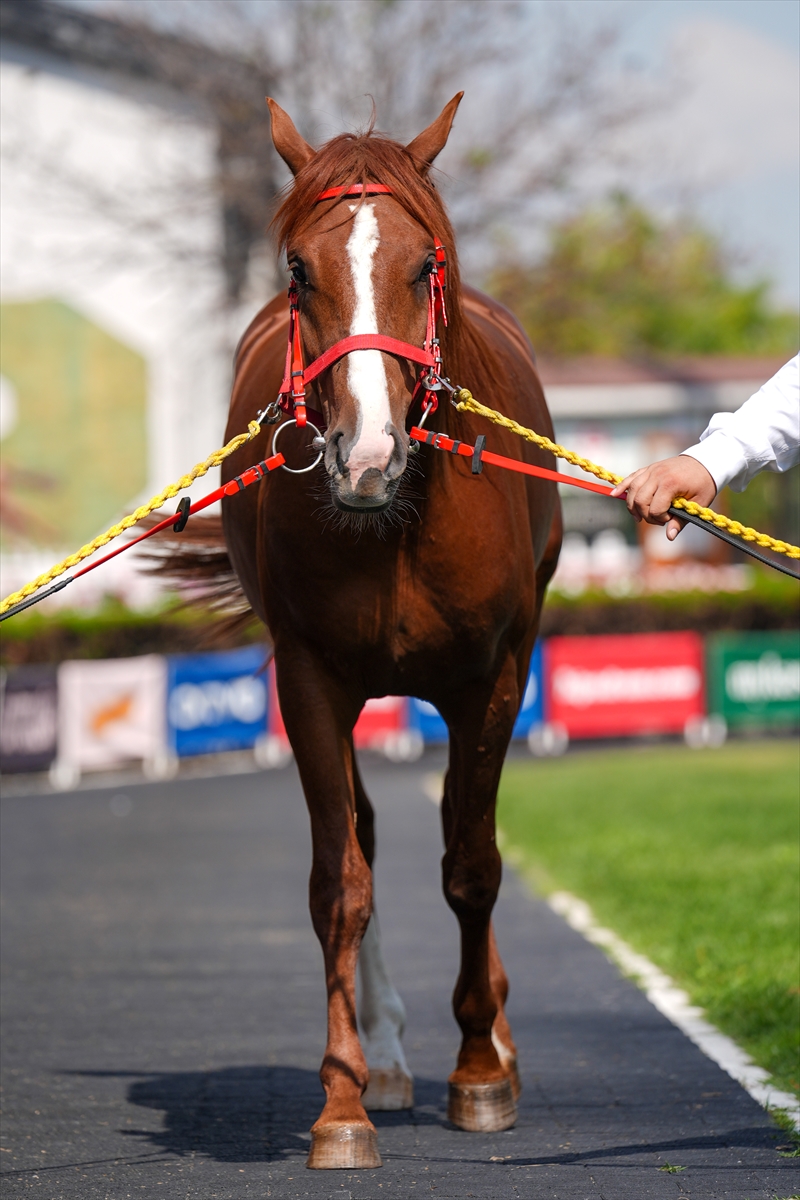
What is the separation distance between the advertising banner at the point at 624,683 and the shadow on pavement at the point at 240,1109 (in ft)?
49.8

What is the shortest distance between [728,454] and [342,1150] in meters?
1.96

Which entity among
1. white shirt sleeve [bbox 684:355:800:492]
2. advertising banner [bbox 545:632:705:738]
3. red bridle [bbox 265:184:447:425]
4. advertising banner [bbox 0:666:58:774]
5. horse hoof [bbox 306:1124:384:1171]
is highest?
advertising banner [bbox 545:632:705:738]

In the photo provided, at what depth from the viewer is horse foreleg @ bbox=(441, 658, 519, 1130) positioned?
464 cm

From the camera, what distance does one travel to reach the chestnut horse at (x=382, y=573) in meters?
3.85

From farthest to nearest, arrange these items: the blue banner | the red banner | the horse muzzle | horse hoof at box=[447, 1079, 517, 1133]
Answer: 1. the blue banner
2. the red banner
3. horse hoof at box=[447, 1079, 517, 1133]
4. the horse muzzle

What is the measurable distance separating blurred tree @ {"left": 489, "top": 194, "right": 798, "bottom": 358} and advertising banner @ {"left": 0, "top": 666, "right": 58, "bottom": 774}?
1351 centimetres

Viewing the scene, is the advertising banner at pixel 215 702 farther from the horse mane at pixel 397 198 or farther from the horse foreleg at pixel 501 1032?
the horse mane at pixel 397 198

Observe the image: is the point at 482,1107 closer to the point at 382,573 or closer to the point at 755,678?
the point at 382,573

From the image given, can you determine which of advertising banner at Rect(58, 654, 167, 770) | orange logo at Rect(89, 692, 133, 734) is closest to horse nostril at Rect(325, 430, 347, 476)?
advertising banner at Rect(58, 654, 167, 770)

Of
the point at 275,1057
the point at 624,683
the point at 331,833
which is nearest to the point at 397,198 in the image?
the point at 331,833

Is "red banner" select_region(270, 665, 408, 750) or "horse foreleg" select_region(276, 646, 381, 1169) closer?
"horse foreleg" select_region(276, 646, 381, 1169)

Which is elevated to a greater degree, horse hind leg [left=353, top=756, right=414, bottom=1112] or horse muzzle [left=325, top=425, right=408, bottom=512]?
horse muzzle [left=325, top=425, right=408, bottom=512]

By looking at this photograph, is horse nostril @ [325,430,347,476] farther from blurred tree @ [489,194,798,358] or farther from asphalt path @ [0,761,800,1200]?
blurred tree @ [489,194,798,358]

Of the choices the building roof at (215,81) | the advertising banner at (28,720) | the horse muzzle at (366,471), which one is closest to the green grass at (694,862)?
the horse muzzle at (366,471)
